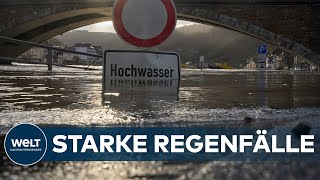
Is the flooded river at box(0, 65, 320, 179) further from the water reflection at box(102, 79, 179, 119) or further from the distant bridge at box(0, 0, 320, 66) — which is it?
the distant bridge at box(0, 0, 320, 66)

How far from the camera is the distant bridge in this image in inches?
861

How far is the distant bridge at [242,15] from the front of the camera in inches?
861

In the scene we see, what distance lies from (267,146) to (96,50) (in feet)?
393

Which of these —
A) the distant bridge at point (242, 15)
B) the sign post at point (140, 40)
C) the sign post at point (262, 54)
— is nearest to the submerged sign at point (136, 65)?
the sign post at point (140, 40)

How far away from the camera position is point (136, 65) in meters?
3.66

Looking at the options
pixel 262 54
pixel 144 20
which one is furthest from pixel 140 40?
pixel 262 54

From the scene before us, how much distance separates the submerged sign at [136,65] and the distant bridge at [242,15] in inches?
775

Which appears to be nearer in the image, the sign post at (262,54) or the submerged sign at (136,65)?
the submerged sign at (136,65)

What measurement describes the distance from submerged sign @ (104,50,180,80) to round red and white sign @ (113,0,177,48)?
0.43ft

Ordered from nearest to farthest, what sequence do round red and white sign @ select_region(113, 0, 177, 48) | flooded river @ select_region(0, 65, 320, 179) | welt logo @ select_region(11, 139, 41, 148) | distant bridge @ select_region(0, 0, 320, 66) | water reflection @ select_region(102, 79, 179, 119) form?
flooded river @ select_region(0, 65, 320, 179) < welt logo @ select_region(11, 139, 41, 148) < water reflection @ select_region(102, 79, 179, 119) < round red and white sign @ select_region(113, 0, 177, 48) < distant bridge @ select_region(0, 0, 320, 66)

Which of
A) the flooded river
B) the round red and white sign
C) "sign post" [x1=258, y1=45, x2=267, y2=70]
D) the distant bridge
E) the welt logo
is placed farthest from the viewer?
the distant bridge

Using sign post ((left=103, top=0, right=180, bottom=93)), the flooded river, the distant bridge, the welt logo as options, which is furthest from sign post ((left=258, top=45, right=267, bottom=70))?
the welt logo

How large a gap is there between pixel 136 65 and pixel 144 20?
425 millimetres

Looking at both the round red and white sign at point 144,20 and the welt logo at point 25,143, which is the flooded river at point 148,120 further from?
the round red and white sign at point 144,20
